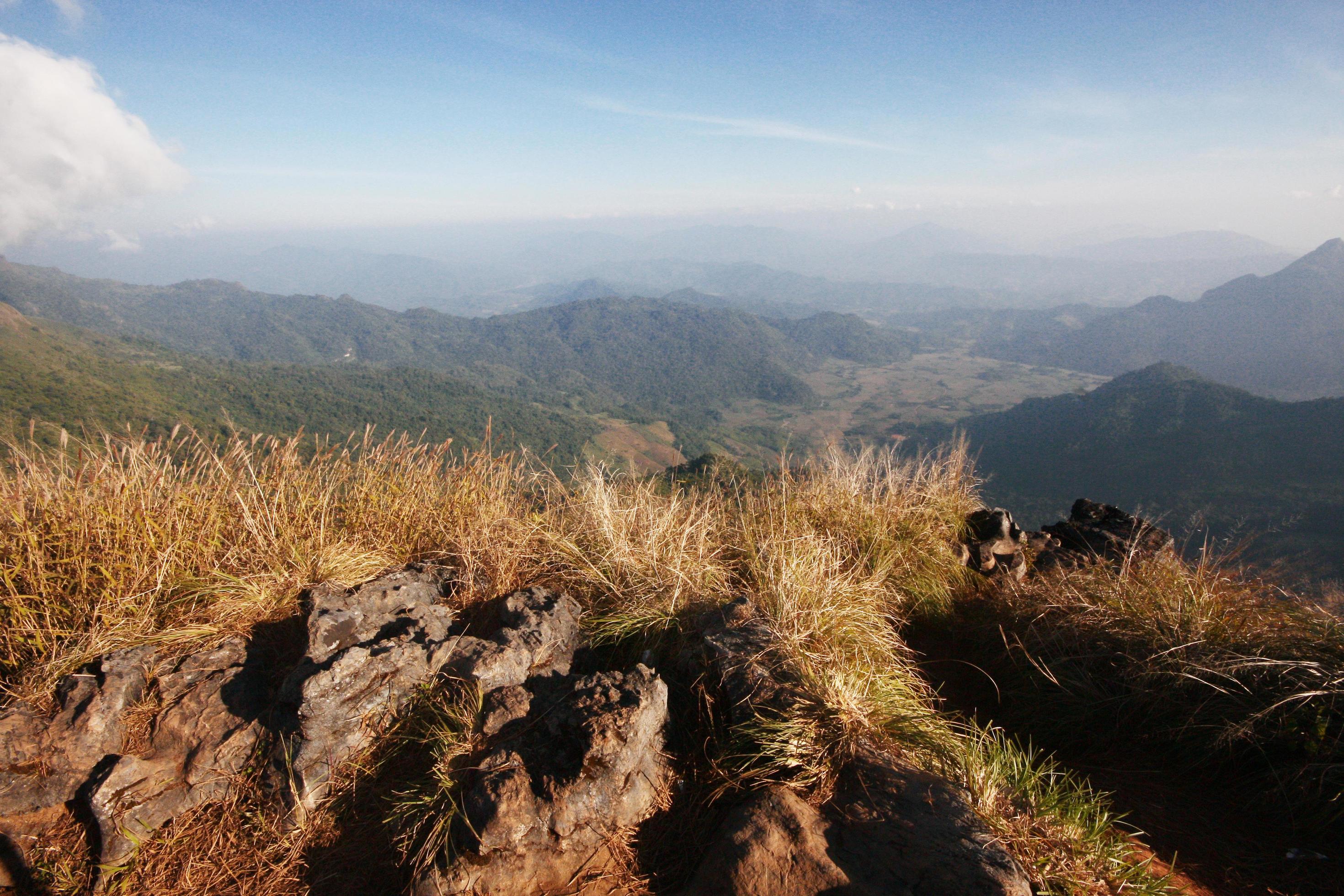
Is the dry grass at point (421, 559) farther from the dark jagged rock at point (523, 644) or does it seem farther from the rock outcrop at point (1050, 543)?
the rock outcrop at point (1050, 543)

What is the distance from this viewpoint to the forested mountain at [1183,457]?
6328cm

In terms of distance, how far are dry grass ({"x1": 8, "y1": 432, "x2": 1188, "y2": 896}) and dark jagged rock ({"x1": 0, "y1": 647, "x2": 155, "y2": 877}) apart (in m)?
0.15

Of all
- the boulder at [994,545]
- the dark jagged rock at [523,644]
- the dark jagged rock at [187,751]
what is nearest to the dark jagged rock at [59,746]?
the dark jagged rock at [187,751]

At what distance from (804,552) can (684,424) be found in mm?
151913

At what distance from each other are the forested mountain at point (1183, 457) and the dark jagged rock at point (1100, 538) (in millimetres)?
56313

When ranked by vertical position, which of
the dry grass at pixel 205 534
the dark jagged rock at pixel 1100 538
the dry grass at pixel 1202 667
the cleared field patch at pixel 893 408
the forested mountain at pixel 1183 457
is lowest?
the cleared field patch at pixel 893 408

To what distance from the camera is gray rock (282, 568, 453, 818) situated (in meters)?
2.86

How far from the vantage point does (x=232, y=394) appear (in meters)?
95.6

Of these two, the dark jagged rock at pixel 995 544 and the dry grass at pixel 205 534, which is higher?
the dry grass at pixel 205 534

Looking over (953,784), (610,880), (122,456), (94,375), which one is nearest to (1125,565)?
(953,784)

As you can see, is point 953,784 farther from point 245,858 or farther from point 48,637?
point 48,637

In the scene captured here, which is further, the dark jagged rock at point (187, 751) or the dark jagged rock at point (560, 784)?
the dark jagged rock at point (187, 751)

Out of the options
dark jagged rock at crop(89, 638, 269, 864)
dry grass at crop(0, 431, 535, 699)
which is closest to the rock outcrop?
dry grass at crop(0, 431, 535, 699)

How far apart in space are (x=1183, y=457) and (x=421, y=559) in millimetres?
112082
